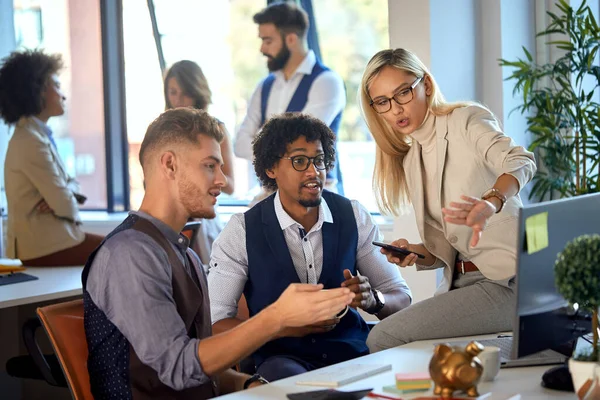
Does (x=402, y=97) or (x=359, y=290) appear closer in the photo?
(x=359, y=290)

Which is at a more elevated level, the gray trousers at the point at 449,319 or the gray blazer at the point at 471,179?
the gray blazer at the point at 471,179

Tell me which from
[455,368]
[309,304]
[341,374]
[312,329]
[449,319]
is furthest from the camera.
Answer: [312,329]

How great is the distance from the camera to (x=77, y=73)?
7.57m

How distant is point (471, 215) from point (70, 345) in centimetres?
115

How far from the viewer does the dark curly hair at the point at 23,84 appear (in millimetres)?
4961

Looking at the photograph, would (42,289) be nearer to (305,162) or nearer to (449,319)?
(305,162)

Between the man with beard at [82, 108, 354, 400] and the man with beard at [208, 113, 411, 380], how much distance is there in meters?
0.53

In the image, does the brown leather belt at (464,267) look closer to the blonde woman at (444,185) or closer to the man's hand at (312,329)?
the blonde woman at (444,185)

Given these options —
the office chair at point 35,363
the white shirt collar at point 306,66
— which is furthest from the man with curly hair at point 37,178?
the white shirt collar at point 306,66

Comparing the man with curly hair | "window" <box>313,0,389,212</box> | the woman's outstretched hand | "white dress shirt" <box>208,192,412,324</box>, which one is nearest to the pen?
the woman's outstretched hand

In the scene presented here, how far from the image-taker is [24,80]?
5.01 metres

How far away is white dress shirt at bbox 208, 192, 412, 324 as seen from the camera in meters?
3.12

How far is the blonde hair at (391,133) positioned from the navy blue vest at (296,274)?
0.18 metres

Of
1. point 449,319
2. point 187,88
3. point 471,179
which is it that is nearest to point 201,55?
point 187,88
